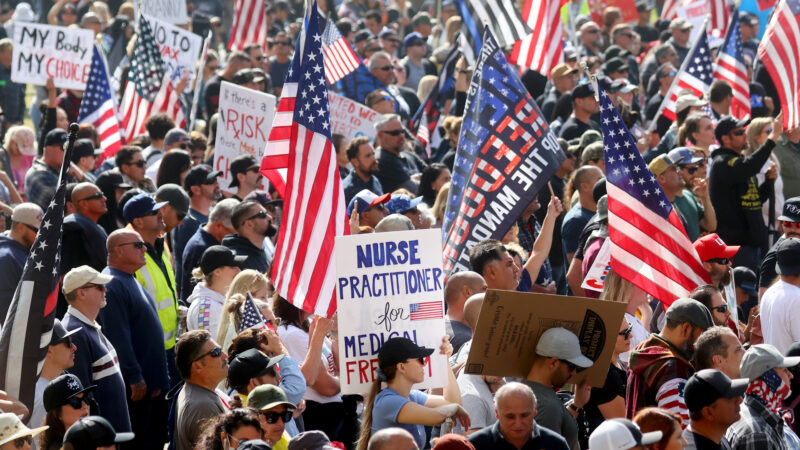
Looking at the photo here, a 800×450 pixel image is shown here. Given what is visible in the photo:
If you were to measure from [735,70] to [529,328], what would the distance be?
10.3 meters

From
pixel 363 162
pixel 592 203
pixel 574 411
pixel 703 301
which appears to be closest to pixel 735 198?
pixel 592 203

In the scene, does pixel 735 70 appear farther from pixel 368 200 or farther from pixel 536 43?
pixel 368 200

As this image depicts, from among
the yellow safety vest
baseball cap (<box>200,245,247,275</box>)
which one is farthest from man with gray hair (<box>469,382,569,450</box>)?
the yellow safety vest

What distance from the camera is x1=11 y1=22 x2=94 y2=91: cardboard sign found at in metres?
16.7

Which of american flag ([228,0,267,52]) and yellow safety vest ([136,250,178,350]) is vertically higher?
american flag ([228,0,267,52])

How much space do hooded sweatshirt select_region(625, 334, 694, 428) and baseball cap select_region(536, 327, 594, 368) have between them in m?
0.56

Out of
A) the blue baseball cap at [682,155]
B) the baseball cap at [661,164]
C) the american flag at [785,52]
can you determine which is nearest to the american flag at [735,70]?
the american flag at [785,52]

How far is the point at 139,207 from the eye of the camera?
10562 mm

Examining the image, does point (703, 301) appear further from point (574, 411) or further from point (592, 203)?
point (592, 203)

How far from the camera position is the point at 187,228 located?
40.1ft

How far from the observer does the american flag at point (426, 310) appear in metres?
7.82

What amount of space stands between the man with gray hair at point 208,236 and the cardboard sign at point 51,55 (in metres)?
6.36

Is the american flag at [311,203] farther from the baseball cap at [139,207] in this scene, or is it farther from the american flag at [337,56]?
the american flag at [337,56]

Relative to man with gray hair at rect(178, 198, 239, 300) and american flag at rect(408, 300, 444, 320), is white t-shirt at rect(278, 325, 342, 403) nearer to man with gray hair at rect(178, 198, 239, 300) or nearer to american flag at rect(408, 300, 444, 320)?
american flag at rect(408, 300, 444, 320)
